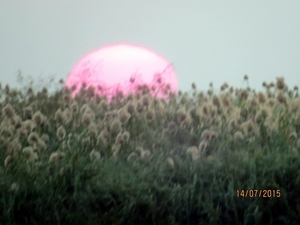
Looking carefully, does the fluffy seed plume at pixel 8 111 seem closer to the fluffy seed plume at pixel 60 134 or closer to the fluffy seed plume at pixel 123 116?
the fluffy seed plume at pixel 60 134

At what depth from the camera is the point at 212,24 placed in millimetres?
1367

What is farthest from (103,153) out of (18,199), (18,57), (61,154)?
(18,57)

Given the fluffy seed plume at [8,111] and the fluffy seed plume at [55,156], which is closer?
the fluffy seed plume at [55,156]

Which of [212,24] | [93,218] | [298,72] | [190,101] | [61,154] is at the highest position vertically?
[212,24]

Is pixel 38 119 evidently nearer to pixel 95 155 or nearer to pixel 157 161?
pixel 95 155

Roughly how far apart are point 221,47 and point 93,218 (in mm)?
647

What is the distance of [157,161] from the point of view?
3.74ft

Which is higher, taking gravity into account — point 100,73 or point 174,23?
point 174,23

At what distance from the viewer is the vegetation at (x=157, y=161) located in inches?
43.3

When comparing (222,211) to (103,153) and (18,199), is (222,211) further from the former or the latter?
(18,199)
